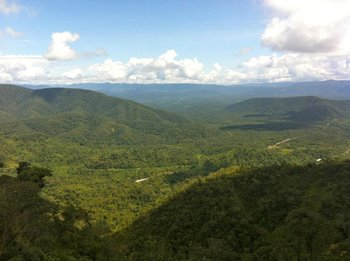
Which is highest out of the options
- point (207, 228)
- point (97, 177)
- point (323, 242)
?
point (323, 242)

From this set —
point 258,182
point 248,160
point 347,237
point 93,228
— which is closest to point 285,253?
point 347,237

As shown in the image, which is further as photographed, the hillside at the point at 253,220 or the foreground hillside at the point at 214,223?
the hillside at the point at 253,220

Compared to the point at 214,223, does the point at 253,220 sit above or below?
above

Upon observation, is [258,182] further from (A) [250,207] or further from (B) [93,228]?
(B) [93,228]

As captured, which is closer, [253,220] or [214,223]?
[253,220]

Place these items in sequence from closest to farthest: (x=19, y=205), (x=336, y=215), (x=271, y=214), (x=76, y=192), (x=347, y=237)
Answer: (x=19, y=205) < (x=347, y=237) < (x=336, y=215) < (x=271, y=214) < (x=76, y=192)

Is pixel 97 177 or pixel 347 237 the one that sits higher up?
pixel 347 237

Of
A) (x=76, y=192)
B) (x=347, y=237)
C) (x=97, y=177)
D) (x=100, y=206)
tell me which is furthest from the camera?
(x=97, y=177)

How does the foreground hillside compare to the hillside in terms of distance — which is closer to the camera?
the foreground hillside
